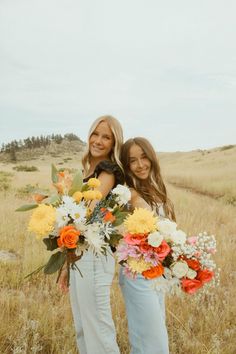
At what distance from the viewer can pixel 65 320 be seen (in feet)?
13.2

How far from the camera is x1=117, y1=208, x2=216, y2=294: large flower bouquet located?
1812 millimetres

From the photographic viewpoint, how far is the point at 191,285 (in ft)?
5.91

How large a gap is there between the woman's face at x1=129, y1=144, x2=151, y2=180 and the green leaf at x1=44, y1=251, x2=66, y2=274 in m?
1.21

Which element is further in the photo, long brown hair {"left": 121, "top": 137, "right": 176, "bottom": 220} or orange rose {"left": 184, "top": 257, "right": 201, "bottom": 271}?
long brown hair {"left": 121, "top": 137, "right": 176, "bottom": 220}

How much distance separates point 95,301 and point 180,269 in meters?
1.01

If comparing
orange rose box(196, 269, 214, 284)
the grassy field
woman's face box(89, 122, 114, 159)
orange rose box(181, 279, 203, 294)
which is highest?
woman's face box(89, 122, 114, 159)

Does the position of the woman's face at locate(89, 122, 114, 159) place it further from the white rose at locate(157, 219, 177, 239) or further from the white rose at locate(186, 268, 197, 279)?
the white rose at locate(186, 268, 197, 279)

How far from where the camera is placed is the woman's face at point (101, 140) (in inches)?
118

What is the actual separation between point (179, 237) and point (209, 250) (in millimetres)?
146

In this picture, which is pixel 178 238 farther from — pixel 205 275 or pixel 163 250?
pixel 205 275

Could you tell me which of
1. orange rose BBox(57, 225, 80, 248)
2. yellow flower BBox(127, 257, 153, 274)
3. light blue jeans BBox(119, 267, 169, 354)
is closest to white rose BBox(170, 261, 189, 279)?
yellow flower BBox(127, 257, 153, 274)

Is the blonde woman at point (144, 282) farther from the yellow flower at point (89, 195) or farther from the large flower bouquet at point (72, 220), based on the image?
the yellow flower at point (89, 195)

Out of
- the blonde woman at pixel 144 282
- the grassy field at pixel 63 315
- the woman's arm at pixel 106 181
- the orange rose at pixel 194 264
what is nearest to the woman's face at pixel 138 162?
the blonde woman at pixel 144 282

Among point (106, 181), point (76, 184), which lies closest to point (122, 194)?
point (76, 184)
